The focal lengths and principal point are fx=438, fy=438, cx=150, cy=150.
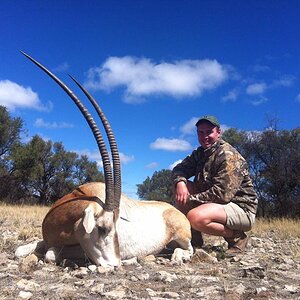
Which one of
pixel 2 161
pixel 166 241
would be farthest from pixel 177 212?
pixel 2 161

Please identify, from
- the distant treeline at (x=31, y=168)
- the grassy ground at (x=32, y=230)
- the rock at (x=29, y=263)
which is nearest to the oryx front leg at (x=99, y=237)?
the rock at (x=29, y=263)

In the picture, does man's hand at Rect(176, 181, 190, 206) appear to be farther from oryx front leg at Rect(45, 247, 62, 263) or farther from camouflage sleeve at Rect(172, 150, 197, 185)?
oryx front leg at Rect(45, 247, 62, 263)

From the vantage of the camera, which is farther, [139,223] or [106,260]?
[139,223]

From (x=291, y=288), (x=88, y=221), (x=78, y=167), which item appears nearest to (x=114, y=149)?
(x=88, y=221)

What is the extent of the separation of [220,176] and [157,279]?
210 centimetres

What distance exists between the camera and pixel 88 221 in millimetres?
4301

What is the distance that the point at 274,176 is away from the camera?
1920 centimetres

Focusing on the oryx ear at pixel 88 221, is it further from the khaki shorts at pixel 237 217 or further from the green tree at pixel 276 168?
the green tree at pixel 276 168

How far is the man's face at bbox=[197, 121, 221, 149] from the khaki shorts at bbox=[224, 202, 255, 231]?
0.87 meters

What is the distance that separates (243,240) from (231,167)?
1.04m

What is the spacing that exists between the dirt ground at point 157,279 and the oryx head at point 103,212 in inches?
7.2

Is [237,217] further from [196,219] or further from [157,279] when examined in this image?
[157,279]

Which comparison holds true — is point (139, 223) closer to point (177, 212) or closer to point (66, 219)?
point (177, 212)

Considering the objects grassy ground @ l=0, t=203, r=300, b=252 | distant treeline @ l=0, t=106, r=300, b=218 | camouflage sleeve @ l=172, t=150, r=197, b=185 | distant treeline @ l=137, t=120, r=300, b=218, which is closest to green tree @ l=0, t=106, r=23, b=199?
distant treeline @ l=0, t=106, r=300, b=218
